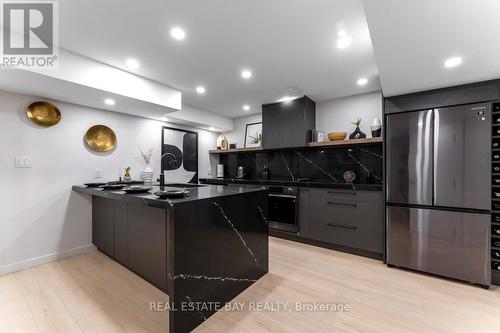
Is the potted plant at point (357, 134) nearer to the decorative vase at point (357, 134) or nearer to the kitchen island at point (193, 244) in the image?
the decorative vase at point (357, 134)

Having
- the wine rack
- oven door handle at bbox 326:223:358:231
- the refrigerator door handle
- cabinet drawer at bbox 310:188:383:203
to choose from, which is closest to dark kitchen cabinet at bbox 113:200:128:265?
cabinet drawer at bbox 310:188:383:203

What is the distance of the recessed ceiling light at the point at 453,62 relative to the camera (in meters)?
1.70

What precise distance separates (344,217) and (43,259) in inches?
153

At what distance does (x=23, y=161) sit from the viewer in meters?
2.39

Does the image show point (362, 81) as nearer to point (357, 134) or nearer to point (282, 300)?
point (357, 134)

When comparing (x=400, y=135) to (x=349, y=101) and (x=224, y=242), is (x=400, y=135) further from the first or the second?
(x=224, y=242)

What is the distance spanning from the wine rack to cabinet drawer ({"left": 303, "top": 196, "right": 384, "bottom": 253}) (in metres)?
0.94

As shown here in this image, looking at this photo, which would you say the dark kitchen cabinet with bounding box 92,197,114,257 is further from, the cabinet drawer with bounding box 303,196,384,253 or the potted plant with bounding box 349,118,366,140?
the potted plant with bounding box 349,118,366,140

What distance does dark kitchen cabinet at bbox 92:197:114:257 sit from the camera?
98.0 inches

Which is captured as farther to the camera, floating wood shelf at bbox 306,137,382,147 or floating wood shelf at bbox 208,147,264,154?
floating wood shelf at bbox 208,147,264,154

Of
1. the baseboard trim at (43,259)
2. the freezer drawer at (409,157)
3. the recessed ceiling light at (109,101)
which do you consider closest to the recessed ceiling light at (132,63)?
the recessed ceiling light at (109,101)

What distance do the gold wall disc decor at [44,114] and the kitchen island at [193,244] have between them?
3.43 feet

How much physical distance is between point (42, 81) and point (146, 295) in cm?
232

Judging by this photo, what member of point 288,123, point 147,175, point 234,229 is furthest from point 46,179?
point 288,123
